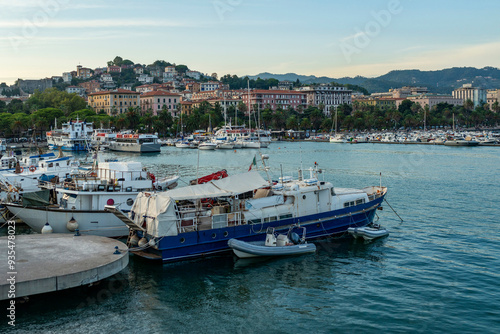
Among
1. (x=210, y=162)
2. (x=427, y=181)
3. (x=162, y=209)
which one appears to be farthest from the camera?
(x=210, y=162)

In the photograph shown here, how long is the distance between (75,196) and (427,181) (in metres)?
37.1

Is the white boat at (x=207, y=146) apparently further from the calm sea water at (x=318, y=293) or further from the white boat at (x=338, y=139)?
the calm sea water at (x=318, y=293)

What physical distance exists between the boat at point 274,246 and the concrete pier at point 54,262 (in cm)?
551

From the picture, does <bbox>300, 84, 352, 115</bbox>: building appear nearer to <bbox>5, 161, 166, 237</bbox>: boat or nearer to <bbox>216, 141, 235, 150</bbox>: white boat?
<bbox>216, 141, 235, 150</bbox>: white boat

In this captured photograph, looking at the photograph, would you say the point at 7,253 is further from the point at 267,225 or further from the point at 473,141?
the point at 473,141

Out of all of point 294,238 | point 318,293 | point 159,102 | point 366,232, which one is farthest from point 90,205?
point 159,102

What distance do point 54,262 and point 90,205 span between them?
851 centimetres

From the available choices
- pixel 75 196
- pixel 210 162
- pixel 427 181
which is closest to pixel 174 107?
pixel 210 162

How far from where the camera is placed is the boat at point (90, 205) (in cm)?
2561

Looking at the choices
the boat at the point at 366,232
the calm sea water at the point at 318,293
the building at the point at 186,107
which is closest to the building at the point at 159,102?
the building at the point at 186,107

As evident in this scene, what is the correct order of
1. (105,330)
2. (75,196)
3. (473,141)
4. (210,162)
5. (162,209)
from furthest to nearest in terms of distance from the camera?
(473,141)
(210,162)
(75,196)
(162,209)
(105,330)

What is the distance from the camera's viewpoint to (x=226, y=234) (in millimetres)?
23406

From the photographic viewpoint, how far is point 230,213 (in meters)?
23.6

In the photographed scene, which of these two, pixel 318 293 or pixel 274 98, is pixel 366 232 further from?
pixel 274 98
